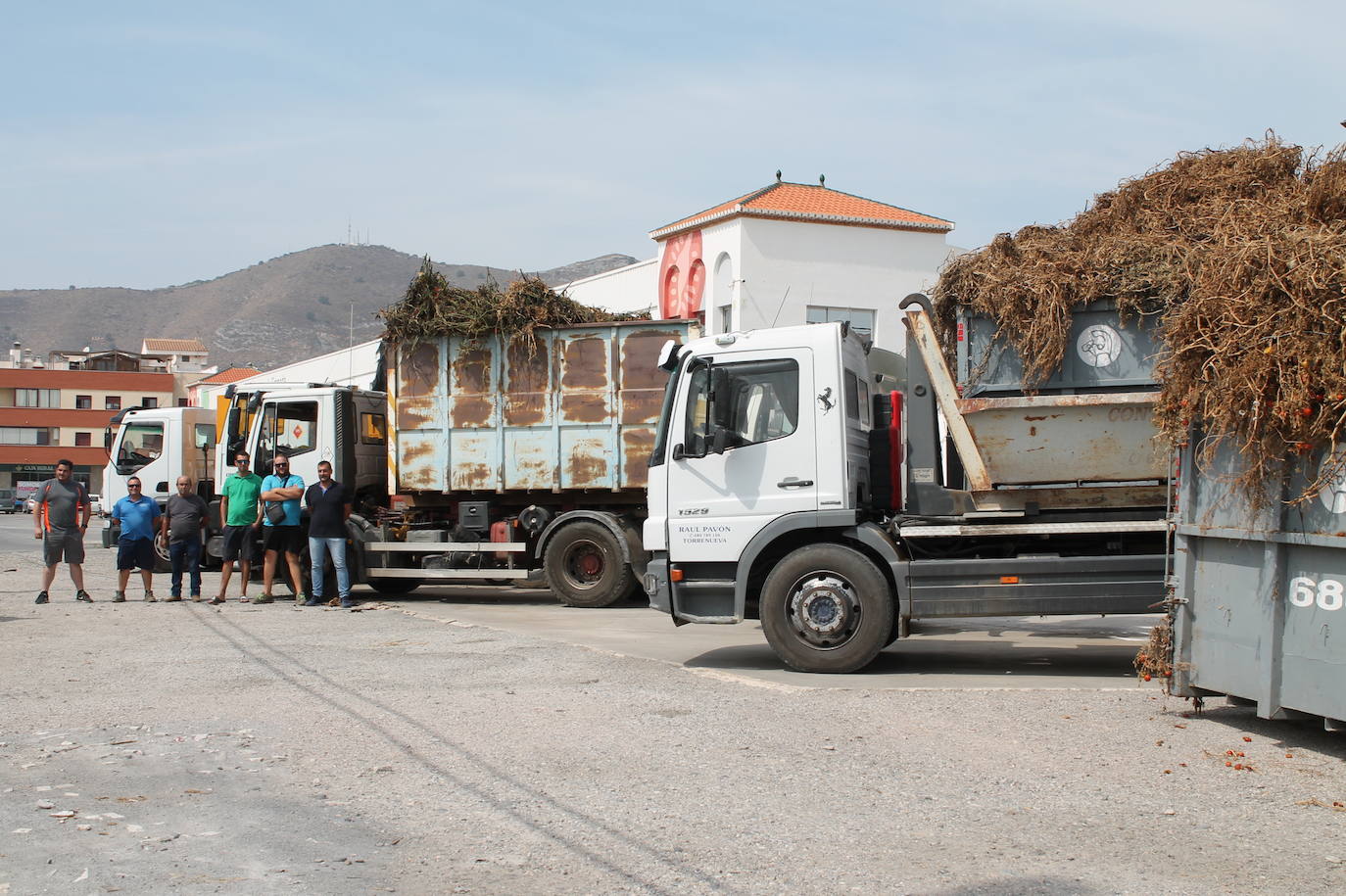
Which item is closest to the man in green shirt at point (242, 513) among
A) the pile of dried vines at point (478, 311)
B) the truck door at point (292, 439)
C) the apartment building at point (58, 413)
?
the truck door at point (292, 439)

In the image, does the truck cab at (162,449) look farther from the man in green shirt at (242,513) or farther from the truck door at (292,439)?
the man in green shirt at (242,513)

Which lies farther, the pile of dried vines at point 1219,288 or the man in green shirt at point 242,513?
the man in green shirt at point 242,513

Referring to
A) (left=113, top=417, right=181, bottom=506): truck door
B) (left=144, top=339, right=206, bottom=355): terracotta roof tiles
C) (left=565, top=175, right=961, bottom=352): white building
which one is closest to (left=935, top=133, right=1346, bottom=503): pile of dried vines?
(left=113, top=417, right=181, bottom=506): truck door

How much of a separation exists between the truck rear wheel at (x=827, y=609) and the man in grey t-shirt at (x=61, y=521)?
9.39 m

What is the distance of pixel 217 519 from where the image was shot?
Answer: 1734cm

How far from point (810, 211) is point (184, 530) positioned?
810 inches

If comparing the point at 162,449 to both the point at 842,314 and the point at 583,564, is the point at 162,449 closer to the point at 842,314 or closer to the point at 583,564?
the point at 583,564

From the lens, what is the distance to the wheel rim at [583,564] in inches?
554

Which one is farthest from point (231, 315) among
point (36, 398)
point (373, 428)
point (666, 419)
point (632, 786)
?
point (632, 786)

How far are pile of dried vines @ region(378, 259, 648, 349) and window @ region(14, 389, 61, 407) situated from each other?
83.4 m

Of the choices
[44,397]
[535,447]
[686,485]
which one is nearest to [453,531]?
[535,447]

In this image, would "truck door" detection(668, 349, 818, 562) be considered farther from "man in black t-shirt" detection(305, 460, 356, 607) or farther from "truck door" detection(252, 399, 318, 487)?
"truck door" detection(252, 399, 318, 487)

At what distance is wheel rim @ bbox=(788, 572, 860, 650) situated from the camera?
896cm

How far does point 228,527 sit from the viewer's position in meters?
14.9
